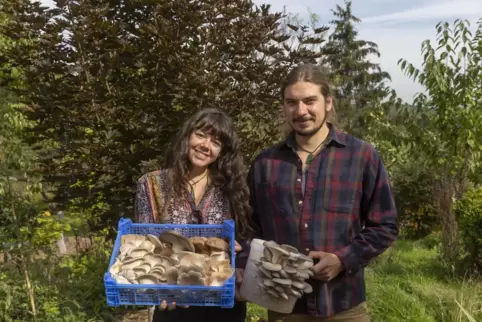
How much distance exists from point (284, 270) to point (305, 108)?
0.76m

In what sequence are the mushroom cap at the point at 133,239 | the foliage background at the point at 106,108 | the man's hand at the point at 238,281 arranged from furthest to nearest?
the foliage background at the point at 106,108 → the man's hand at the point at 238,281 → the mushroom cap at the point at 133,239

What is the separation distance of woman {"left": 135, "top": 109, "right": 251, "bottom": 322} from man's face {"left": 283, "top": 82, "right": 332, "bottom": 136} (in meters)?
0.40

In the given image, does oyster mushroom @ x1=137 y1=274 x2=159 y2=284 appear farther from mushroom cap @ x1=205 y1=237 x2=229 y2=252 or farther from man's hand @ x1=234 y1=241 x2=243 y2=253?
man's hand @ x1=234 y1=241 x2=243 y2=253

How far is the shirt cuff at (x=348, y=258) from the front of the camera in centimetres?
218

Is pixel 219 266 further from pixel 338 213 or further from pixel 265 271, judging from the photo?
pixel 338 213

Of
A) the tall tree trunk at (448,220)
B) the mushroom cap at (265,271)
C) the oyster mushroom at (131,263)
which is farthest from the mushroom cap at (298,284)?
the tall tree trunk at (448,220)

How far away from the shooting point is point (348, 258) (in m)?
2.19

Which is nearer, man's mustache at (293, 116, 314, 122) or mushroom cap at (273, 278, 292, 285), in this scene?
mushroom cap at (273, 278, 292, 285)

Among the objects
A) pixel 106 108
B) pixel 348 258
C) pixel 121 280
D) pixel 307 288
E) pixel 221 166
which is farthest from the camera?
pixel 106 108

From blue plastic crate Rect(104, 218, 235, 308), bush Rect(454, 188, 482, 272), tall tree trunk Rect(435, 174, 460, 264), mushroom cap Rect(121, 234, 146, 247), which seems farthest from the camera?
tall tree trunk Rect(435, 174, 460, 264)

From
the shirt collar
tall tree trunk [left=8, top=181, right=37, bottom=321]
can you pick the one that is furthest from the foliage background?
the shirt collar

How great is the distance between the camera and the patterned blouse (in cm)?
244

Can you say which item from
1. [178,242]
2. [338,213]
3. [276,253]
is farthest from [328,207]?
[178,242]

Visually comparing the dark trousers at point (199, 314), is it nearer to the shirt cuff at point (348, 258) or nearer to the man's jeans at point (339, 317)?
the man's jeans at point (339, 317)
